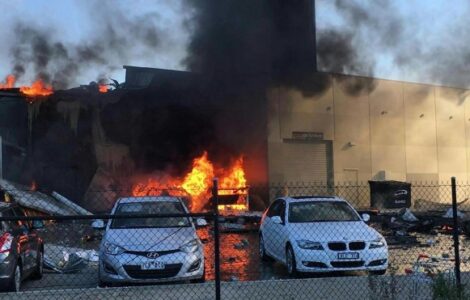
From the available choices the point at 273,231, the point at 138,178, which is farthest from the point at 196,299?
the point at 138,178

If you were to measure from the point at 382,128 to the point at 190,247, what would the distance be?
972 inches

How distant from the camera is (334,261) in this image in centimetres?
796

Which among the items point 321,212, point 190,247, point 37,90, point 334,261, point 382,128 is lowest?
point 334,261

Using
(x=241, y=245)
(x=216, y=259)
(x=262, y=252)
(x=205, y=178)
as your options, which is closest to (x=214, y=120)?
(x=205, y=178)

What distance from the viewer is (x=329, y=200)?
958 cm

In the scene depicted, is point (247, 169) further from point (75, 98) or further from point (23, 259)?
point (23, 259)

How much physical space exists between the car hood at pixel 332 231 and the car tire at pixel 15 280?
406 centimetres

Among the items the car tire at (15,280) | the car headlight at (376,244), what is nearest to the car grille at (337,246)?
the car headlight at (376,244)

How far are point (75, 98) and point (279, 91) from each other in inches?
399

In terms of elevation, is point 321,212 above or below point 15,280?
above

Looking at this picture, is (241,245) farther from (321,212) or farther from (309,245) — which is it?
(309,245)

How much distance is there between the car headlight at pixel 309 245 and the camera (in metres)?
8.07

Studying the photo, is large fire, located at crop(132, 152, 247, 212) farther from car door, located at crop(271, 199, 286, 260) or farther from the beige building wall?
car door, located at crop(271, 199, 286, 260)

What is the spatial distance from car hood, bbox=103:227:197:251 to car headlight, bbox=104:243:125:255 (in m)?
0.05
